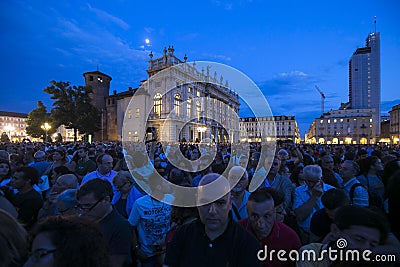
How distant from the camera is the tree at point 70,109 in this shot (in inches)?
1574

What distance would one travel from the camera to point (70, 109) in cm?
4053

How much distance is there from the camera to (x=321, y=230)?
2.76 m

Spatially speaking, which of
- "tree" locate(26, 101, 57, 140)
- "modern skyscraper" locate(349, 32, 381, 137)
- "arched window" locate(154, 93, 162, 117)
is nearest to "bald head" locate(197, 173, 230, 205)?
"arched window" locate(154, 93, 162, 117)

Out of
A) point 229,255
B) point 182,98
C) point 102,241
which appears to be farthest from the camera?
point 182,98

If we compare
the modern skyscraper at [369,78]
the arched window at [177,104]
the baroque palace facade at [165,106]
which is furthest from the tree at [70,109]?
the modern skyscraper at [369,78]

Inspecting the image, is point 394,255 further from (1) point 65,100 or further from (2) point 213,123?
(2) point 213,123

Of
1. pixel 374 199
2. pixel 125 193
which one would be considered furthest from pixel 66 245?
pixel 374 199

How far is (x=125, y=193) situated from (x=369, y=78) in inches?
4398

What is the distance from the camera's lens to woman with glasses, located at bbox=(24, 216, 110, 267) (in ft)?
4.58

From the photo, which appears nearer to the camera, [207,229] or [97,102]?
[207,229]

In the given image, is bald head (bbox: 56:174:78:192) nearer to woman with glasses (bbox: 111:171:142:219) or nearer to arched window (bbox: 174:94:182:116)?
woman with glasses (bbox: 111:171:142:219)

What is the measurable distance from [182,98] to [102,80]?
21875mm

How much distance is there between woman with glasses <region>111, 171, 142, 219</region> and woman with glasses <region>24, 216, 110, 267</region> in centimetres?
261

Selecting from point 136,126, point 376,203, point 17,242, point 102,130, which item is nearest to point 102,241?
point 17,242
